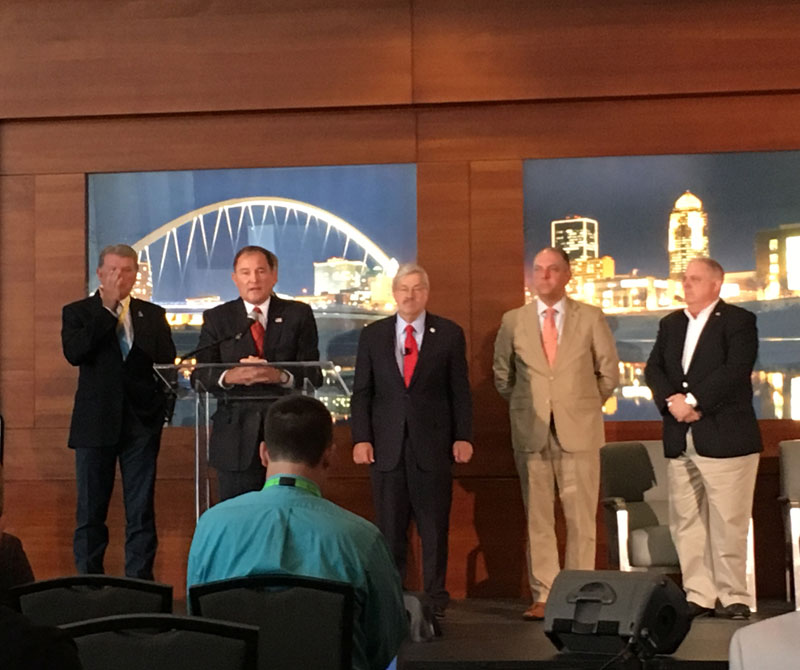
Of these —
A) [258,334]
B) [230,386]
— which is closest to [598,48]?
[258,334]

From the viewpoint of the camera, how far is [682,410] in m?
5.79

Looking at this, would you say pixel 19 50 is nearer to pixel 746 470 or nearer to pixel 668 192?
pixel 668 192

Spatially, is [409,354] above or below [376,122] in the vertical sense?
below

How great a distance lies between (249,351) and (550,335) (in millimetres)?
1612

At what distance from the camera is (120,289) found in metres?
5.77

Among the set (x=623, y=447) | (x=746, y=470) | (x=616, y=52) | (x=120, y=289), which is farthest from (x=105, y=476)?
(x=616, y=52)

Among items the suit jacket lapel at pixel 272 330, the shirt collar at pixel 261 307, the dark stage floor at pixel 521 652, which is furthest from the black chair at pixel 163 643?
the shirt collar at pixel 261 307

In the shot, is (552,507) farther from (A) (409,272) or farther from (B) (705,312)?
(A) (409,272)

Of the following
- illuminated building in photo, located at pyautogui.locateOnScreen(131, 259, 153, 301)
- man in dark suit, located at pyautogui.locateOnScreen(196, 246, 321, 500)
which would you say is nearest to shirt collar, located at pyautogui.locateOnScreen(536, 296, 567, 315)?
man in dark suit, located at pyautogui.locateOnScreen(196, 246, 321, 500)

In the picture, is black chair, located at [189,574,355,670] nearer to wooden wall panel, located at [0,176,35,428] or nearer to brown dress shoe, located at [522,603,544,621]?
brown dress shoe, located at [522,603,544,621]

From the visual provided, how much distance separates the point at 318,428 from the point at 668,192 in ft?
15.0

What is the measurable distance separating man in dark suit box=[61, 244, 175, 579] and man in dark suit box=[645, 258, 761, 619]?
2556mm

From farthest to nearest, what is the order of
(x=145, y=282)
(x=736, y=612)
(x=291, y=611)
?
(x=145, y=282) < (x=736, y=612) < (x=291, y=611)

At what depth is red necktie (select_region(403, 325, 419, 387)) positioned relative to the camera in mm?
6086
